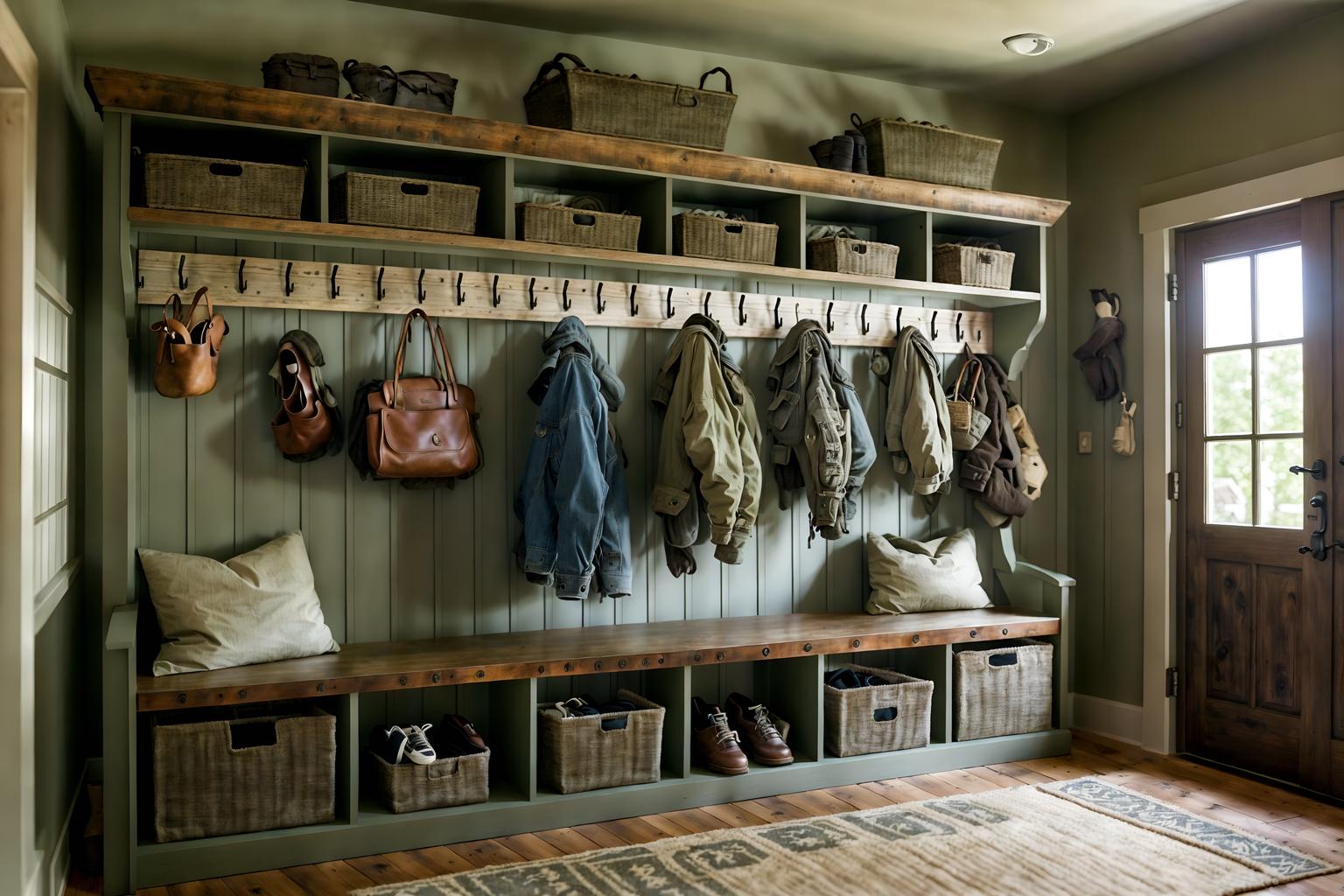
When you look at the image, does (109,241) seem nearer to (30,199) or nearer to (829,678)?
(30,199)

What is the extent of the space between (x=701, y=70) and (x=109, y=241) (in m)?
2.18

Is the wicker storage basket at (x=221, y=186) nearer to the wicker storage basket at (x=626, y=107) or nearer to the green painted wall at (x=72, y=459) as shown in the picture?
the green painted wall at (x=72, y=459)

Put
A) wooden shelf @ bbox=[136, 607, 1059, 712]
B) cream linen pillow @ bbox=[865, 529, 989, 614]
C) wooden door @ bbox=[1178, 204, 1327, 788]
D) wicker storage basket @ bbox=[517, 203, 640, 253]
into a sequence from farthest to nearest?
cream linen pillow @ bbox=[865, 529, 989, 614], wooden door @ bbox=[1178, 204, 1327, 788], wicker storage basket @ bbox=[517, 203, 640, 253], wooden shelf @ bbox=[136, 607, 1059, 712]

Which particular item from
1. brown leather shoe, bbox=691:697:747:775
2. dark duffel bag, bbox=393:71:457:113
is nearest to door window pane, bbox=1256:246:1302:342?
brown leather shoe, bbox=691:697:747:775

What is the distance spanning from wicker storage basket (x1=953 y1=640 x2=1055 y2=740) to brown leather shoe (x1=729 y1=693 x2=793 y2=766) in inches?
28.4

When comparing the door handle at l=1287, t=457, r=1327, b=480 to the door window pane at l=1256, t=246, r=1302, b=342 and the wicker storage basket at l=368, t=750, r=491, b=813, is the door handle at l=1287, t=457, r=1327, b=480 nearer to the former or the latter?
the door window pane at l=1256, t=246, r=1302, b=342

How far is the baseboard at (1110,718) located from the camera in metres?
4.34

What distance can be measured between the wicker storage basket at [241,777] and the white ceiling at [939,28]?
7.69 feet

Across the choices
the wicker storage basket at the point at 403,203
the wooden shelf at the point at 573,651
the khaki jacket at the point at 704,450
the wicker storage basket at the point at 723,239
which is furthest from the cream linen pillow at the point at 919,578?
the wicker storage basket at the point at 403,203

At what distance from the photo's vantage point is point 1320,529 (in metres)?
3.65

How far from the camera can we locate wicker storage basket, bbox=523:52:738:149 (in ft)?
11.4

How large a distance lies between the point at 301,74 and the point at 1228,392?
3.40 metres

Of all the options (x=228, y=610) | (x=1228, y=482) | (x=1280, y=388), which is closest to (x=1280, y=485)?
(x=1228, y=482)

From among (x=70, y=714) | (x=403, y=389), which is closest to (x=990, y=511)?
(x=403, y=389)
